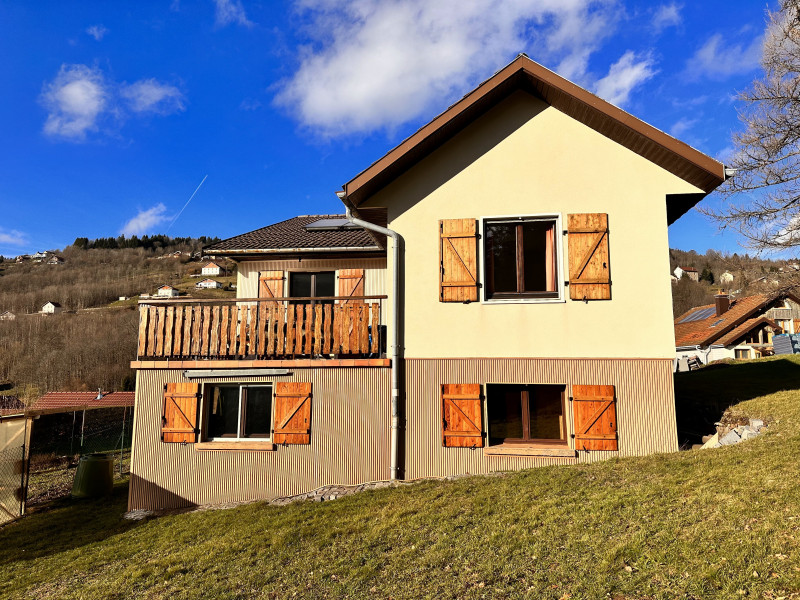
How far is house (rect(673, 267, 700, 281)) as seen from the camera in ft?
240

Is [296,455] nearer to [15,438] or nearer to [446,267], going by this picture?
[446,267]

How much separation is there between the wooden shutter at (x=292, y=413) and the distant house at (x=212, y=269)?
72.3m

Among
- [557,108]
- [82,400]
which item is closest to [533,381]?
[557,108]

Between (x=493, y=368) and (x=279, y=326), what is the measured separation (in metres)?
4.23

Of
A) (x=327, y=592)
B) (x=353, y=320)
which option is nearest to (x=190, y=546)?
(x=327, y=592)

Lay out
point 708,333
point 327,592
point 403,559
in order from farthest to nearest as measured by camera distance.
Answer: point 708,333 → point 403,559 → point 327,592

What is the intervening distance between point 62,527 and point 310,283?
7.62 metres

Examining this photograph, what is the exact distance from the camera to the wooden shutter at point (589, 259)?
8.53m

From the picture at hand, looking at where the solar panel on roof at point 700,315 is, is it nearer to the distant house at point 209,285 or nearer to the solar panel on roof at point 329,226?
the solar panel on roof at point 329,226

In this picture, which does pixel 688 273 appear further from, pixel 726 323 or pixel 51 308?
pixel 51 308

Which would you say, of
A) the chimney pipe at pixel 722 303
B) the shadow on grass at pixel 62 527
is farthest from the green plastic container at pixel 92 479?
the chimney pipe at pixel 722 303

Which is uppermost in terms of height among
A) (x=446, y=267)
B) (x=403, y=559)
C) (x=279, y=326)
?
(x=446, y=267)

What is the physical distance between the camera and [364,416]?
353 inches

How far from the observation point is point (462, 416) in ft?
28.1
